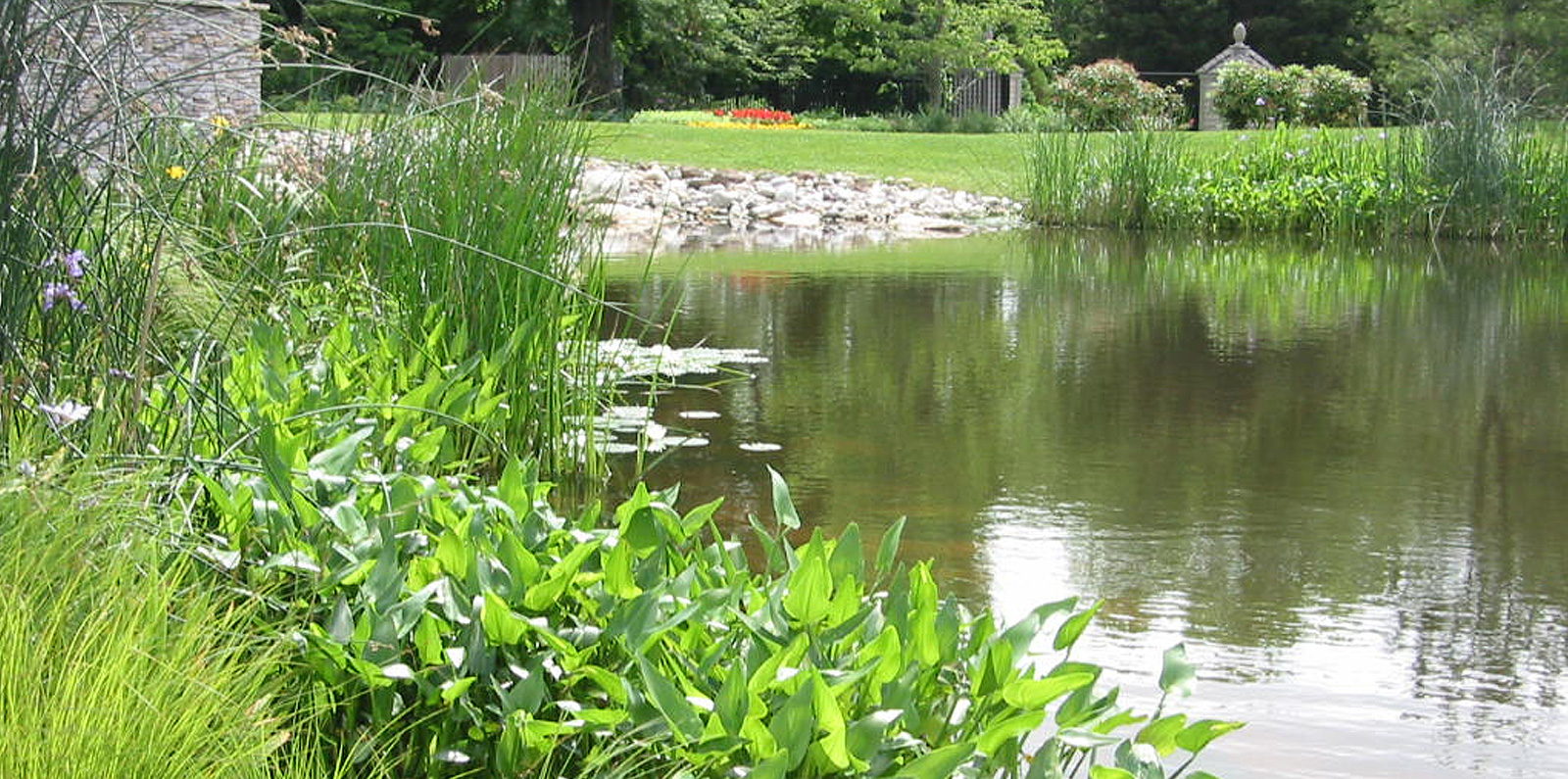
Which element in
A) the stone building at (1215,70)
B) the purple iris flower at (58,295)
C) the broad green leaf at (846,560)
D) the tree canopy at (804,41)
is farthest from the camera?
the stone building at (1215,70)

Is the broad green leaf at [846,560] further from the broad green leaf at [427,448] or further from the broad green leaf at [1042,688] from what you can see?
the broad green leaf at [427,448]

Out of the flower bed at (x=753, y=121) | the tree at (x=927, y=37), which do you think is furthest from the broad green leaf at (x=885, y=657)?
the tree at (x=927, y=37)

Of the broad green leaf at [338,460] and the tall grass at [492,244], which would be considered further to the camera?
the tall grass at [492,244]

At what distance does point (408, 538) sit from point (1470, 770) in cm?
161

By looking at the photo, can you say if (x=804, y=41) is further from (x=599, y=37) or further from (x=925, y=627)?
(x=925, y=627)

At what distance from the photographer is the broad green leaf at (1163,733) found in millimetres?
2294

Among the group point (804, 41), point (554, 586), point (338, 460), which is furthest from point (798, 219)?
point (804, 41)

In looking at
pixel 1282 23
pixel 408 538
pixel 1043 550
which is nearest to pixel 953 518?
pixel 1043 550

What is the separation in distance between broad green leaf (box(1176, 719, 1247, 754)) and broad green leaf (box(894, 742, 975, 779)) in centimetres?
30

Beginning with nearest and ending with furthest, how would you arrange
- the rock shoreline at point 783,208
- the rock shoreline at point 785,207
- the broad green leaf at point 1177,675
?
the broad green leaf at point 1177,675
the rock shoreline at point 783,208
the rock shoreline at point 785,207

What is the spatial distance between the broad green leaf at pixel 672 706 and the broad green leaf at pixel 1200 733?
1.94 feet

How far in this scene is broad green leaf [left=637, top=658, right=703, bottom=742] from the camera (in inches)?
83.7

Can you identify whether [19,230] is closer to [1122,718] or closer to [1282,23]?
[1122,718]

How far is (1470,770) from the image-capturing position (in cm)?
281
